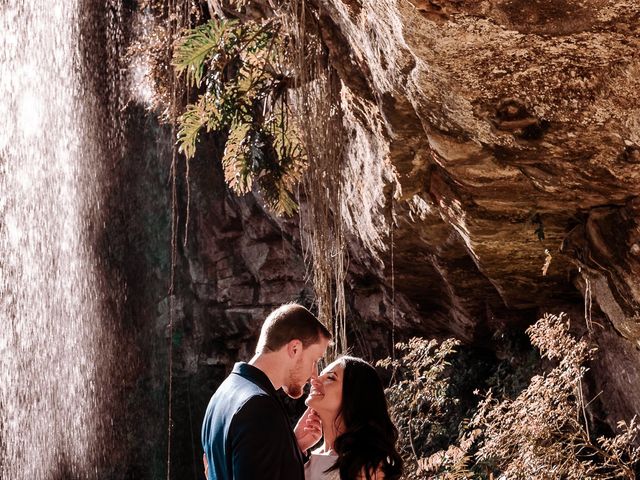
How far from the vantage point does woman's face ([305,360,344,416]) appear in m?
3.91

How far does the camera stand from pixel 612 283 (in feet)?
17.8

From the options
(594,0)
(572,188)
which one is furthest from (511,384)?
(594,0)

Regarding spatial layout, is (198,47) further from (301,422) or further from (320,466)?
(320,466)

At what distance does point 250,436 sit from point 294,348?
0.50 m

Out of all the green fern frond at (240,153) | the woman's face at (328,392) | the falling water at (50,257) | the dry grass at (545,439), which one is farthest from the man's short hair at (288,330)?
the falling water at (50,257)

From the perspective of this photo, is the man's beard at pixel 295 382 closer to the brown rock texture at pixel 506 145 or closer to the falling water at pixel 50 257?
the brown rock texture at pixel 506 145

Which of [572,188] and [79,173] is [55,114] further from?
[572,188]

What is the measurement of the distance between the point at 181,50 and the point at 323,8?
100cm

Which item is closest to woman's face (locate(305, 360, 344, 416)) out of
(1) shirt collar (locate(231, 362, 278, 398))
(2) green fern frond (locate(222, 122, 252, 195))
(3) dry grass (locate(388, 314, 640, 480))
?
(1) shirt collar (locate(231, 362, 278, 398))

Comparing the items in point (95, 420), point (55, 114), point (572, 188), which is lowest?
point (95, 420)

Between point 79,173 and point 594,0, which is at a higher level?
point 79,173

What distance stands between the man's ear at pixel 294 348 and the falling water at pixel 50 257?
946 centimetres

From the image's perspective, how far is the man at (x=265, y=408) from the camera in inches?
127

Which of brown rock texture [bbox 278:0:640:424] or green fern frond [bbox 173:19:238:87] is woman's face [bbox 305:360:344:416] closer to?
brown rock texture [bbox 278:0:640:424]
